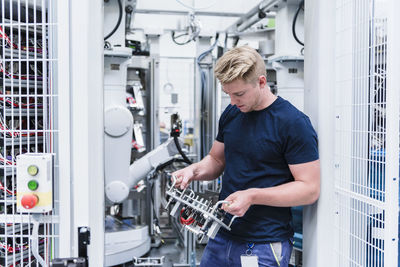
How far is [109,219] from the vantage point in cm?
443

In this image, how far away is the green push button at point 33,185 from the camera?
1.41 metres

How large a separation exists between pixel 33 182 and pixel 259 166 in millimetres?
997

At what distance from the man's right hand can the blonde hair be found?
1.84 feet

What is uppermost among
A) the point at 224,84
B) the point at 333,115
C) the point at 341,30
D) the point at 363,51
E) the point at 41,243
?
the point at 341,30

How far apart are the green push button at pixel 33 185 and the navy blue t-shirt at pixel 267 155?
92cm

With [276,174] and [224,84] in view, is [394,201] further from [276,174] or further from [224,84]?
[224,84]

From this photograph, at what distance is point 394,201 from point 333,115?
505 millimetres

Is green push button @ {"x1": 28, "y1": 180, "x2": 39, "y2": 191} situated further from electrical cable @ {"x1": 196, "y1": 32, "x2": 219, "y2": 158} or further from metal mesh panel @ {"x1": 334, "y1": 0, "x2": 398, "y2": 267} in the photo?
electrical cable @ {"x1": 196, "y1": 32, "x2": 219, "y2": 158}

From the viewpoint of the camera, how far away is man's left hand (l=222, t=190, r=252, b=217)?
160 cm

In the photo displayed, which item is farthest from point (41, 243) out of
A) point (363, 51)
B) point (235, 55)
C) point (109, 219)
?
point (109, 219)

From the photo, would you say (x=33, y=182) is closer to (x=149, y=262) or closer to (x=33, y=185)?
(x=33, y=185)

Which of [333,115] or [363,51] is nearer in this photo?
[363,51]

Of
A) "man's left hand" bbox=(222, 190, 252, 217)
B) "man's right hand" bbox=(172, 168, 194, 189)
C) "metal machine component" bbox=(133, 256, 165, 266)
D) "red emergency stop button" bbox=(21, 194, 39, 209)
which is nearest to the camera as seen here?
"red emergency stop button" bbox=(21, 194, 39, 209)

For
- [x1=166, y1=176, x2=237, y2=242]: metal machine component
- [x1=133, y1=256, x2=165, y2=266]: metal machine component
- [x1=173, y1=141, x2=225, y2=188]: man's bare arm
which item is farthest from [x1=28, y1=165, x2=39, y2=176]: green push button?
[x1=133, y1=256, x2=165, y2=266]: metal machine component
